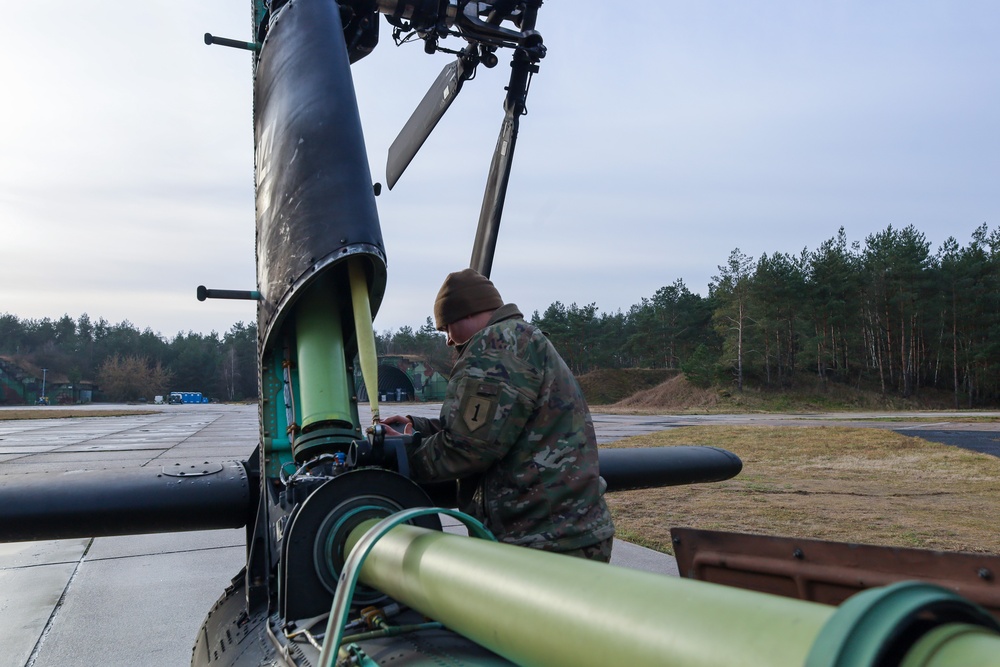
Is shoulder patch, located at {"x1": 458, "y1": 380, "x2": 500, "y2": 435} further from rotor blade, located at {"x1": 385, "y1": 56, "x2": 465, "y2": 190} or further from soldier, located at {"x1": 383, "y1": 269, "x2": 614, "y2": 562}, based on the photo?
rotor blade, located at {"x1": 385, "y1": 56, "x2": 465, "y2": 190}

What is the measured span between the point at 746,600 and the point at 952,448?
16247 millimetres

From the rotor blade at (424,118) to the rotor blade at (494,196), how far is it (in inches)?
21.1

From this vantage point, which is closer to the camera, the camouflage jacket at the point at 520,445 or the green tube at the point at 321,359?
the camouflage jacket at the point at 520,445

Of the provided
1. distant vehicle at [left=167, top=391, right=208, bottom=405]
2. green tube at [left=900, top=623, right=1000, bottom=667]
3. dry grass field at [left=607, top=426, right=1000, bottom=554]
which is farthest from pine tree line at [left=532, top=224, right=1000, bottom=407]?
A: distant vehicle at [left=167, top=391, right=208, bottom=405]

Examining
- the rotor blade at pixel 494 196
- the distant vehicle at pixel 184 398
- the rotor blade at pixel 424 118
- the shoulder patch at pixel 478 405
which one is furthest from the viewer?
the distant vehicle at pixel 184 398

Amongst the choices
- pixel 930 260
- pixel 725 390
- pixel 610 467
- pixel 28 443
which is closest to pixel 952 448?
pixel 610 467

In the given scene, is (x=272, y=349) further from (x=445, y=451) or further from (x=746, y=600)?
(x=746, y=600)

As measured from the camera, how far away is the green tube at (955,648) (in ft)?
2.10

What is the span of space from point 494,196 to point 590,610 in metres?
4.01

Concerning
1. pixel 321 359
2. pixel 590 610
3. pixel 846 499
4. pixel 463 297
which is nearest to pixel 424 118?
pixel 321 359

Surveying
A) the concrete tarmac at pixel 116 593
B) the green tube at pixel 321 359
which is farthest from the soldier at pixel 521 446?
the concrete tarmac at pixel 116 593

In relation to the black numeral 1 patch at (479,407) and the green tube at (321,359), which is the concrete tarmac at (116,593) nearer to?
the green tube at (321,359)

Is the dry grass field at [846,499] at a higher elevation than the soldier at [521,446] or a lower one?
lower

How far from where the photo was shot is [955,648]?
66 centimetres
